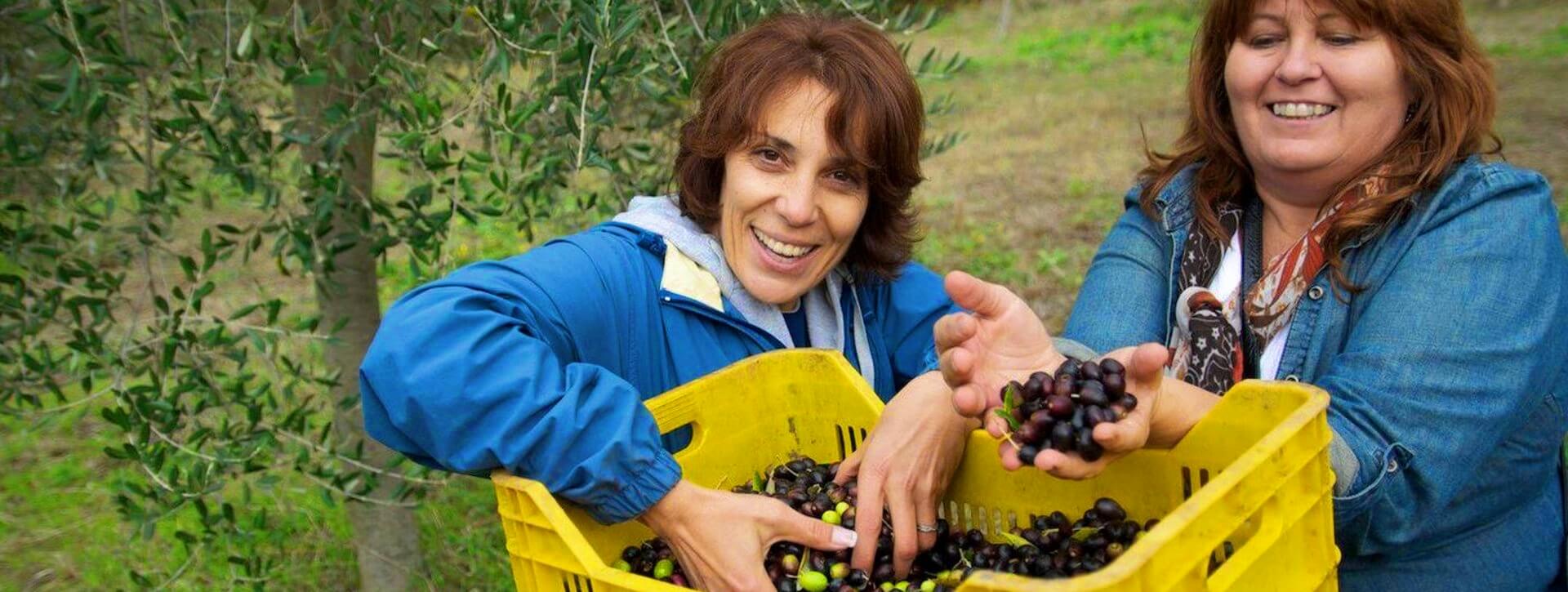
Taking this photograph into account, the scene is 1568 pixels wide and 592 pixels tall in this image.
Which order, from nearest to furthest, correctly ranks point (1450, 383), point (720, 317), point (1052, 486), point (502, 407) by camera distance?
1. point (502, 407)
2. point (1450, 383)
3. point (1052, 486)
4. point (720, 317)

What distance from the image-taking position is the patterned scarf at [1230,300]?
7.79 ft

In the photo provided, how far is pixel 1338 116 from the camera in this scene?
2344 millimetres

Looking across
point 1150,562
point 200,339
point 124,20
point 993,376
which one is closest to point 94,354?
point 200,339

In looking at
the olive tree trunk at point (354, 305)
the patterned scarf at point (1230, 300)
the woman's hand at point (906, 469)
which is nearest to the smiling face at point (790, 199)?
the woman's hand at point (906, 469)

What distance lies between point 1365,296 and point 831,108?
0.95 meters

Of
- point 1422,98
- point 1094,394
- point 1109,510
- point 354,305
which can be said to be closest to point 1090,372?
point 1094,394

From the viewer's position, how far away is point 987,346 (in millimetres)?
2070

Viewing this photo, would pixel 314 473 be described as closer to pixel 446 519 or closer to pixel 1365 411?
pixel 446 519

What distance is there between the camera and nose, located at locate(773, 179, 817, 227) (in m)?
2.45

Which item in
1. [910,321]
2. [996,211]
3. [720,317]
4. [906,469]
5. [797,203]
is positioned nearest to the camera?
[906,469]

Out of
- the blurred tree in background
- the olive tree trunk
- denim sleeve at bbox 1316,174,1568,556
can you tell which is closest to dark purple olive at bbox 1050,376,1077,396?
denim sleeve at bbox 1316,174,1568,556

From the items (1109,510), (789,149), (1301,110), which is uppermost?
(1301,110)

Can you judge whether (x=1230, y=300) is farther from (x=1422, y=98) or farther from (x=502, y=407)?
(x=502, y=407)

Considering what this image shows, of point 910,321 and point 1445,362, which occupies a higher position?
point 1445,362
